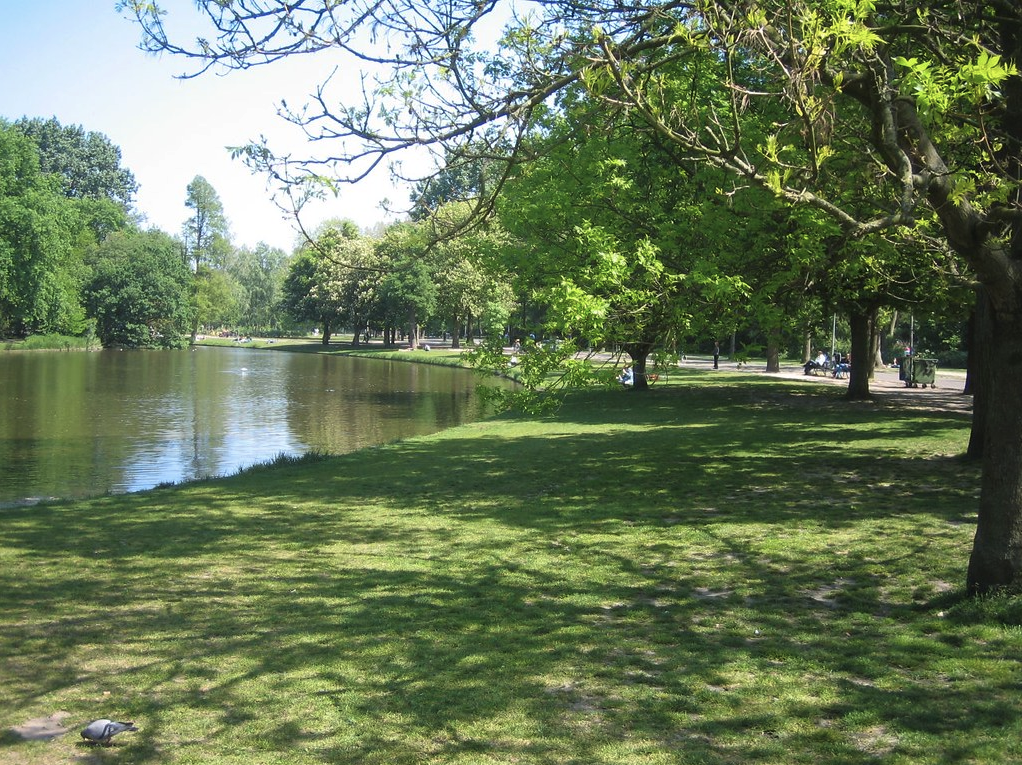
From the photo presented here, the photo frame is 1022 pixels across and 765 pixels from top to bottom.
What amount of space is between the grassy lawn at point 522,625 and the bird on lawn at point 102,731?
0.09m

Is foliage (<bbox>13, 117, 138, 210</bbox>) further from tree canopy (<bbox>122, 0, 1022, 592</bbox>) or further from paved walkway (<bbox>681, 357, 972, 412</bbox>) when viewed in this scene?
tree canopy (<bbox>122, 0, 1022, 592</bbox>)

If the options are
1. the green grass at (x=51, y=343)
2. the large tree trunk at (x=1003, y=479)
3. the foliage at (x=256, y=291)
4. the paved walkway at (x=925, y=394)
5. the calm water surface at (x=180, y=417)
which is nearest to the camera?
the large tree trunk at (x=1003, y=479)

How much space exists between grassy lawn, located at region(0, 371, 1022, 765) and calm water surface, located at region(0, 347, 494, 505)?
629 cm

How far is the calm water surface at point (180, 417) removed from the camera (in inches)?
811

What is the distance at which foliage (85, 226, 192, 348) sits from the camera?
290ft

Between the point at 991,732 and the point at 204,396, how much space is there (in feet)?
128

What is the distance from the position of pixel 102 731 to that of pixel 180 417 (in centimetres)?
2836

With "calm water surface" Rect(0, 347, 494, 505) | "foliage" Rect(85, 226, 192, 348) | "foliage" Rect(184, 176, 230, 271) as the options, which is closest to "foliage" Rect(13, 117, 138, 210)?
"foliage" Rect(184, 176, 230, 271)

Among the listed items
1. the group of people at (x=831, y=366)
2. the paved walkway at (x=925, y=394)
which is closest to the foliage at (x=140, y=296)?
the group of people at (x=831, y=366)

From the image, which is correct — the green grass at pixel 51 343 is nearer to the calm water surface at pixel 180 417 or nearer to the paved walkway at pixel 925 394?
the calm water surface at pixel 180 417

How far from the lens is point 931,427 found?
20.5m

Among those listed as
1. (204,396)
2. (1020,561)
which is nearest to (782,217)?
(1020,561)

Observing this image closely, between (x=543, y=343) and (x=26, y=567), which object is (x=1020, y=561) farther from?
(x=26, y=567)

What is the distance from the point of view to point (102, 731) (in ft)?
16.8
